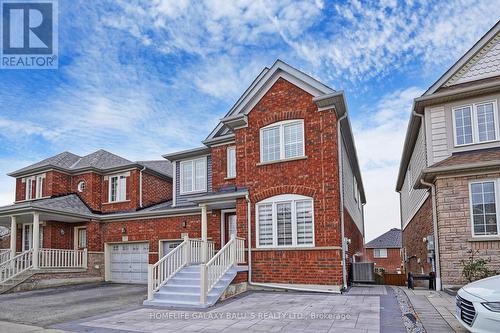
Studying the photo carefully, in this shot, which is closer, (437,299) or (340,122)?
(437,299)

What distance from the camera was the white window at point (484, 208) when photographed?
10625 millimetres

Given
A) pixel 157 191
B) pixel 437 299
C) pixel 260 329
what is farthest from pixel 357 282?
pixel 157 191

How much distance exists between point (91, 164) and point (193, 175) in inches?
270

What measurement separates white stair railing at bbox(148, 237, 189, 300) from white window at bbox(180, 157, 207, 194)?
5.18 meters

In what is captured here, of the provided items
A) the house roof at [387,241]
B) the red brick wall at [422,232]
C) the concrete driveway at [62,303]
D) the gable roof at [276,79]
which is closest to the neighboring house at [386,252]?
the house roof at [387,241]

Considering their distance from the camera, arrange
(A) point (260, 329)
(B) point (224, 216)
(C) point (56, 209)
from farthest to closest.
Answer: (C) point (56, 209), (B) point (224, 216), (A) point (260, 329)

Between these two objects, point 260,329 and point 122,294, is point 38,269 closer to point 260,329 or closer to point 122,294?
point 122,294

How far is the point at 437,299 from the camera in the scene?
9805 mm

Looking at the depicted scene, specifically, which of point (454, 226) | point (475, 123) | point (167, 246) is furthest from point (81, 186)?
point (475, 123)

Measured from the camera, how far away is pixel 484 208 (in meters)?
10.8

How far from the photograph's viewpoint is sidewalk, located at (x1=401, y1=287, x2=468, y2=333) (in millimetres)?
6730

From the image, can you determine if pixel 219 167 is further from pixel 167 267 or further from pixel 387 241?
pixel 387 241

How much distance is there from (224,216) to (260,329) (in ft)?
27.7

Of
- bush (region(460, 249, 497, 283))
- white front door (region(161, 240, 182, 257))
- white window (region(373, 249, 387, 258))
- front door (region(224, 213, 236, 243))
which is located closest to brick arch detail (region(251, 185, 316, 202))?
front door (region(224, 213, 236, 243))
